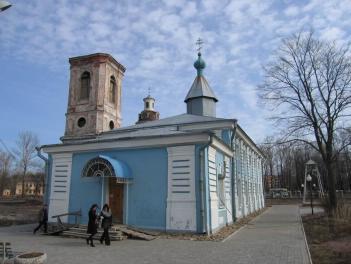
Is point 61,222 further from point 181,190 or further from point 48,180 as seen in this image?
point 181,190

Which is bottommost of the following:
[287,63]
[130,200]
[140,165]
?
[130,200]

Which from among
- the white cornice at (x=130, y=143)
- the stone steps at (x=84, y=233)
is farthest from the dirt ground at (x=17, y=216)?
the stone steps at (x=84, y=233)

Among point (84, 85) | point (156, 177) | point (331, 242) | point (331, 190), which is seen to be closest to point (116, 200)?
point (156, 177)

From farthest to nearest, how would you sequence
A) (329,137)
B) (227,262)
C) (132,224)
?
(329,137) < (132,224) < (227,262)

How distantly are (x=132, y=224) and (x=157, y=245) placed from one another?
148 inches

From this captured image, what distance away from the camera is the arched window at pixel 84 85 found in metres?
27.2

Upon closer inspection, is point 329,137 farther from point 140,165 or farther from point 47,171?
point 47,171

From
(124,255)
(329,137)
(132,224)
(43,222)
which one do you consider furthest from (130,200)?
(329,137)

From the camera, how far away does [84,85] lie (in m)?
27.5

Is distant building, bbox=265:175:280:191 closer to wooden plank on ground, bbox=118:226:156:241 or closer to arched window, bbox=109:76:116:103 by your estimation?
arched window, bbox=109:76:116:103

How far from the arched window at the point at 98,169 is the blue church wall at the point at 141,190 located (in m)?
0.92

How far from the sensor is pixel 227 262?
922cm

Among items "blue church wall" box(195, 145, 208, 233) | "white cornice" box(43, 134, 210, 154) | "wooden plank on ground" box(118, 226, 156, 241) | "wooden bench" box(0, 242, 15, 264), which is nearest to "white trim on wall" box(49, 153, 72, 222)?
"white cornice" box(43, 134, 210, 154)

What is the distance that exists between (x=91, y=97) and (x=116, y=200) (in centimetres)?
1251
